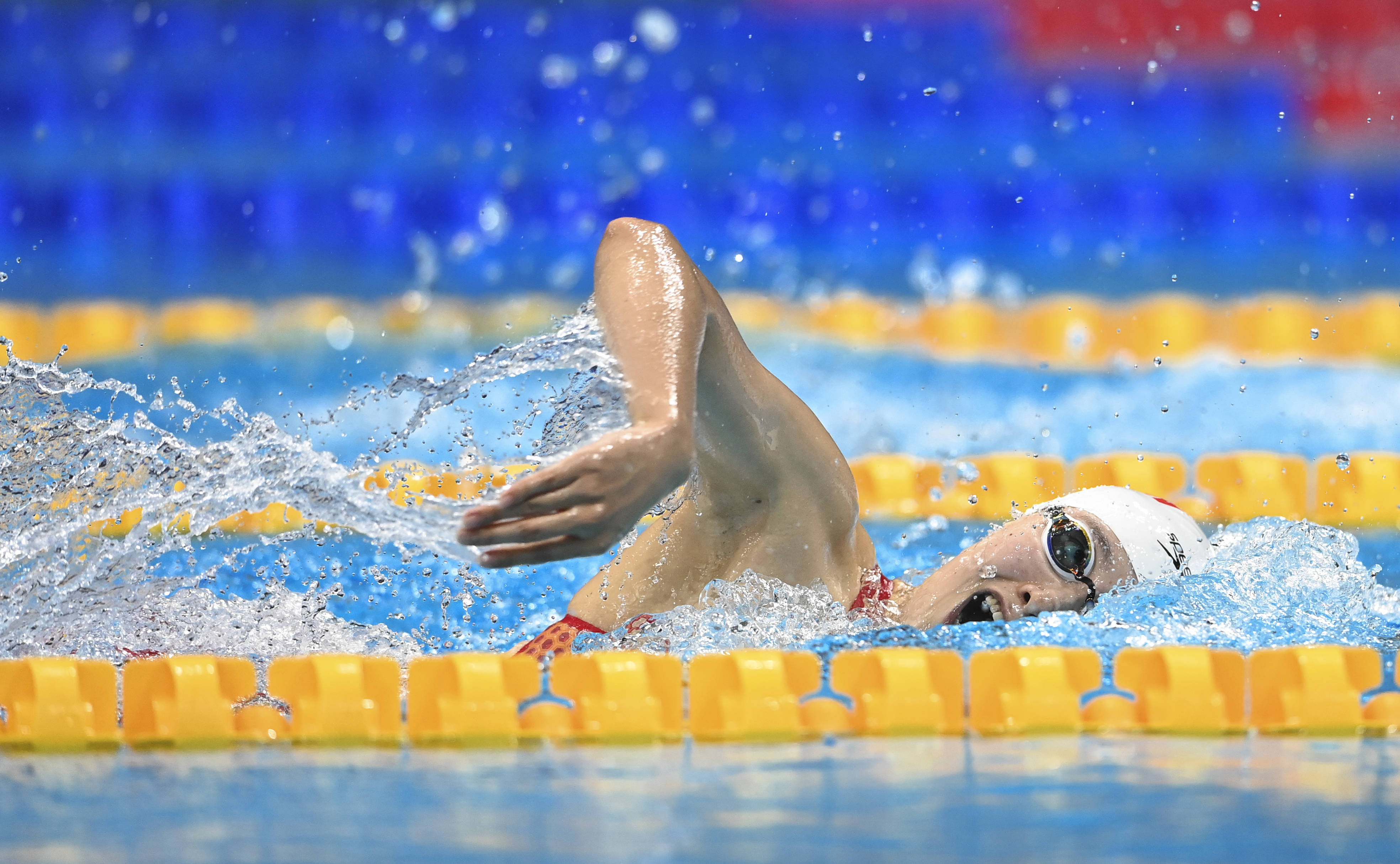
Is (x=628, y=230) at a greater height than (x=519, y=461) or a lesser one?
greater

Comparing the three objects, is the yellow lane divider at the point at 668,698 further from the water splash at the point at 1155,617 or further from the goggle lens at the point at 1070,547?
the goggle lens at the point at 1070,547

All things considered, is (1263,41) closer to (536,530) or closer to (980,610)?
(980,610)

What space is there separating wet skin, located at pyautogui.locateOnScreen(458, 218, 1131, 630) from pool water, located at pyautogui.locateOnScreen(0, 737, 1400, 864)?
0.93 feet

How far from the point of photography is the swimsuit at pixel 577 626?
7.10 feet

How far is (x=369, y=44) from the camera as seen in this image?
7.83m

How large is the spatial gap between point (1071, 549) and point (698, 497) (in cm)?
67

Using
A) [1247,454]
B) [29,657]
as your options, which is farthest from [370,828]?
[1247,454]

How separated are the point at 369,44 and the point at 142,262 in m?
1.72

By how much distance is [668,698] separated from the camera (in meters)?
1.95

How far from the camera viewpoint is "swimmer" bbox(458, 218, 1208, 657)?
131 centimetres

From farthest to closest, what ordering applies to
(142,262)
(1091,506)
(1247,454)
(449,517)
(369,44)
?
(369,44)
(142,262)
(1247,454)
(1091,506)
(449,517)

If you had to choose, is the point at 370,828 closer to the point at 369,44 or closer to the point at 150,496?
A: the point at 150,496

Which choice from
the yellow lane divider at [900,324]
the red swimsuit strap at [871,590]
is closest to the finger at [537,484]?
the red swimsuit strap at [871,590]

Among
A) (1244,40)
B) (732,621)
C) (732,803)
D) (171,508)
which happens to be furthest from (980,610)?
(1244,40)
